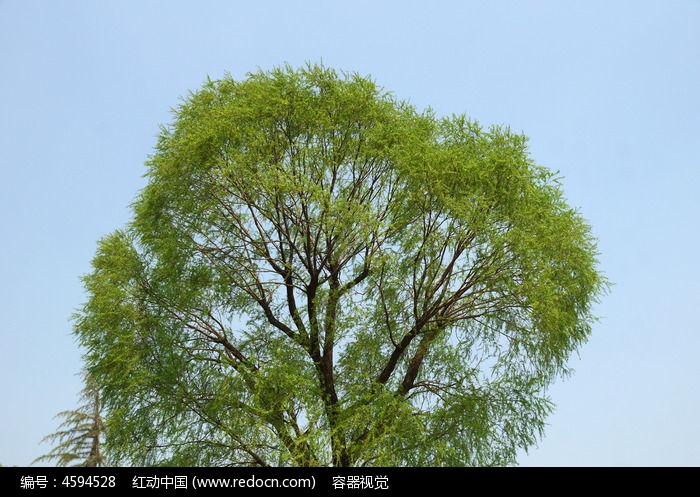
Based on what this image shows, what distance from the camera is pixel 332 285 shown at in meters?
17.5

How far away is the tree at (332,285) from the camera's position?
15.8 metres

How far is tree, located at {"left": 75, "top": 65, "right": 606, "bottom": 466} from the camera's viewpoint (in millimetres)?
15781

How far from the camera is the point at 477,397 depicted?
16531 millimetres

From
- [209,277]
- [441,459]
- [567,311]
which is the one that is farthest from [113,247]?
[567,311]

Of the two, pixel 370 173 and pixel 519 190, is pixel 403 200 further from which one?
pixel 519 190

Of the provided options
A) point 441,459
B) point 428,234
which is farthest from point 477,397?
point 428,234

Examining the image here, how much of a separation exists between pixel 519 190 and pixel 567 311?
3.14 meters

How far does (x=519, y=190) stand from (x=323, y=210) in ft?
15.6

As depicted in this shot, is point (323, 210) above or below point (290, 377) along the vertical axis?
above
